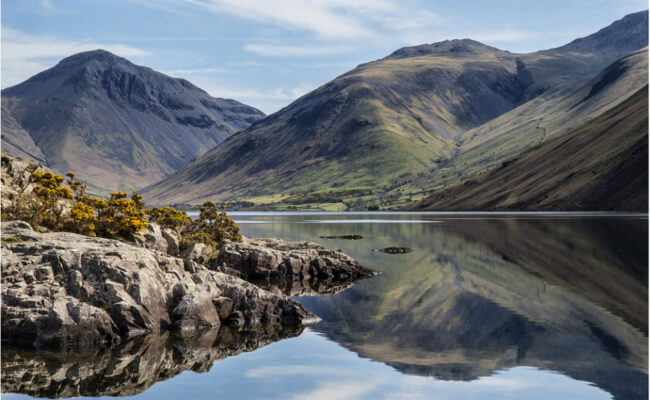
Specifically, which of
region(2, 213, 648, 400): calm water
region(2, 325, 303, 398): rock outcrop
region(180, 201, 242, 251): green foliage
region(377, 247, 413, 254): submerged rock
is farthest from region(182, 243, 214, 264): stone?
region(377, 247, 413, 254): submerged rock

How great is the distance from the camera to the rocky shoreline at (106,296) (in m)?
33.2

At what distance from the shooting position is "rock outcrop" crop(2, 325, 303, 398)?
89.0 feet

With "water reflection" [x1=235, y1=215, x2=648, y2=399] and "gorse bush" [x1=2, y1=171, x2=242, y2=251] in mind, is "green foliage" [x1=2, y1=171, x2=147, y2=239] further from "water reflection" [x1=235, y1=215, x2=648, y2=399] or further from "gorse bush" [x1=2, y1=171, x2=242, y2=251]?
"water reflection" [x1=235, y1=215, x2=648, y2=399]

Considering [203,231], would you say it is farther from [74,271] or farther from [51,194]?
[74,271]

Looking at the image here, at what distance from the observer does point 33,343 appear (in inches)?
1270

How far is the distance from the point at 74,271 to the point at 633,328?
109 feet

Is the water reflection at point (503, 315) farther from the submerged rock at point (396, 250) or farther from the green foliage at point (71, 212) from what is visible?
the green foliage at point (71, 212)

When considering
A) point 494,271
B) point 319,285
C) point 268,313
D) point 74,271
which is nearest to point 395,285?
point 319,285

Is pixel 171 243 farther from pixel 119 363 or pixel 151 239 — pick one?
pixel 119 363

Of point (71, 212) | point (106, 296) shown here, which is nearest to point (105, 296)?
point (106, 296)

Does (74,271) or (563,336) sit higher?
(74,271)

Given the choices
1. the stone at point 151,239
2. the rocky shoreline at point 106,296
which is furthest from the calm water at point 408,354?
the stone at point 151,239

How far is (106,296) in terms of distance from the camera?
1394 inches

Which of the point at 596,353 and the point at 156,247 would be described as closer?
the point at 596,353
